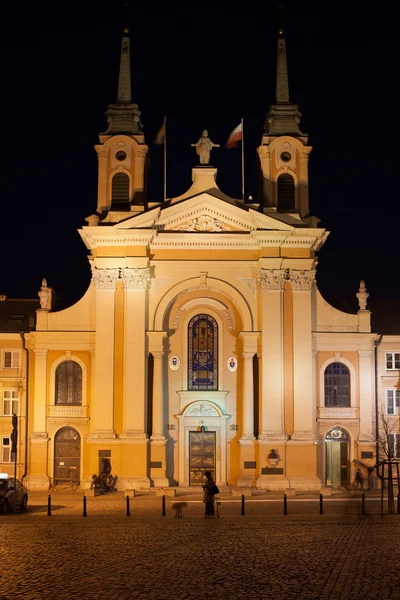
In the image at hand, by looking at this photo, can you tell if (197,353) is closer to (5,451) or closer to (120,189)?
(120,189)

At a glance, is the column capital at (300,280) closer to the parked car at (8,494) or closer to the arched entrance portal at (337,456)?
the arched entrance portal at (337,456)

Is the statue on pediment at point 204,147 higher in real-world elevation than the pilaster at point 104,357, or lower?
higher

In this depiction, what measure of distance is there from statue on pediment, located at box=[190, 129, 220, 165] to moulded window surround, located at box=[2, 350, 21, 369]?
1430 centimetres

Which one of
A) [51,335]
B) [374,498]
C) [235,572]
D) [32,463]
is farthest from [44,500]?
[235,572]

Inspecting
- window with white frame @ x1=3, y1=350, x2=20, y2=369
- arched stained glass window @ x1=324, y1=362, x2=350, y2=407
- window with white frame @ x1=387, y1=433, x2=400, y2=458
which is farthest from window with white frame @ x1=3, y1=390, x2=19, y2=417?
window with white frame @ x1=387, y1=433, x2=400, y2=458

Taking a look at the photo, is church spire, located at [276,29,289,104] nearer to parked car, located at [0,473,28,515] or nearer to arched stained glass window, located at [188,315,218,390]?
arched stained glass window, located at [188,315,218,390]

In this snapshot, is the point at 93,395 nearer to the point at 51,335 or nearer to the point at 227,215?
the point at 51,335

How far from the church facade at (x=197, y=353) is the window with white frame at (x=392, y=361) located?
14 centimetres

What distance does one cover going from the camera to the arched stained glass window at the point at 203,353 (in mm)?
51562

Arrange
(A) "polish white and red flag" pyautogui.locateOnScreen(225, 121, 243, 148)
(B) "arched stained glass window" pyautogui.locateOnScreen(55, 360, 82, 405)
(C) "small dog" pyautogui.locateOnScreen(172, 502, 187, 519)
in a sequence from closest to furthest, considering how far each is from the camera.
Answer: (C) "small dog" pyautogui.locateOnScreen(172, 502, 187, 519), (B) "arched stained glass window" pyautogui.locateOnScreen(55, 360, 82, 405), (A) "polish white and red flag" pyautogui.locateOnScreen(225, 121, 243, 148)

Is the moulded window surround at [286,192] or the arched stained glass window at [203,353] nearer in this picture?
the arched stained glass window at [203,353]

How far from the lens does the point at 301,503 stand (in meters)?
41.1

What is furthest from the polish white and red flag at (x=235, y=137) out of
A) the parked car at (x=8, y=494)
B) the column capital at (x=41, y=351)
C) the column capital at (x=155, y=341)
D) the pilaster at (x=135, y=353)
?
the parked car at (x=8, y=494)

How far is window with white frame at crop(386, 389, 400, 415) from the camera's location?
2073 inches
